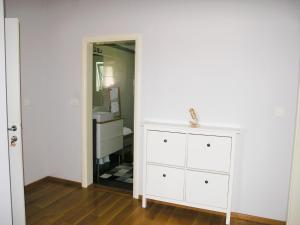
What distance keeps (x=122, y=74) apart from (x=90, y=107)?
248cm

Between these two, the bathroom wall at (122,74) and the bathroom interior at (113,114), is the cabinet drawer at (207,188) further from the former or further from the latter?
the bathroom wall at (122,74)

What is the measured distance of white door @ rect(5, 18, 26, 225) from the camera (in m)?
2.09

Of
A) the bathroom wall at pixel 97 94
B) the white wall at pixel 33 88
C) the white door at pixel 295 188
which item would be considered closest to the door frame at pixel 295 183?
the white door at pixel 295 188

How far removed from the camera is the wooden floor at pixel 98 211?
2.65m

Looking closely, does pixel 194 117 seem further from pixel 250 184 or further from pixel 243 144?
pixel 250 184

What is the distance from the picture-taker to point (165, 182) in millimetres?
2793

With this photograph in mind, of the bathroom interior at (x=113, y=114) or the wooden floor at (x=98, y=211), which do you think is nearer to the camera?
the wooden floor at (x=98, y=211)

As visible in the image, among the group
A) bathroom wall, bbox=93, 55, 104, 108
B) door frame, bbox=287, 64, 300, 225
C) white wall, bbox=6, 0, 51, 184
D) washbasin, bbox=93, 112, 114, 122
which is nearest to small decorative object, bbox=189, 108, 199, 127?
door frame, bbox=287, 64, 300, 225

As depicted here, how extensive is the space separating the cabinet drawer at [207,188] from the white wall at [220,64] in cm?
28

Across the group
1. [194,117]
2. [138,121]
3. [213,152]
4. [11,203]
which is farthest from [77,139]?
[213,152]

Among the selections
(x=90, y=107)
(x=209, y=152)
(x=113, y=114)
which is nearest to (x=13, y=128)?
(x=90, y=107)

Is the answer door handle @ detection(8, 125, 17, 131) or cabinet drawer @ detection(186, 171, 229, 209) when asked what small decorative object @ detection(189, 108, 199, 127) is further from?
door handle @ detection(8, 125, 17, 131)

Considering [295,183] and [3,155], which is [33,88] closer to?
[3,155]

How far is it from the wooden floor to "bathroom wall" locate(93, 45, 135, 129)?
194 cm
